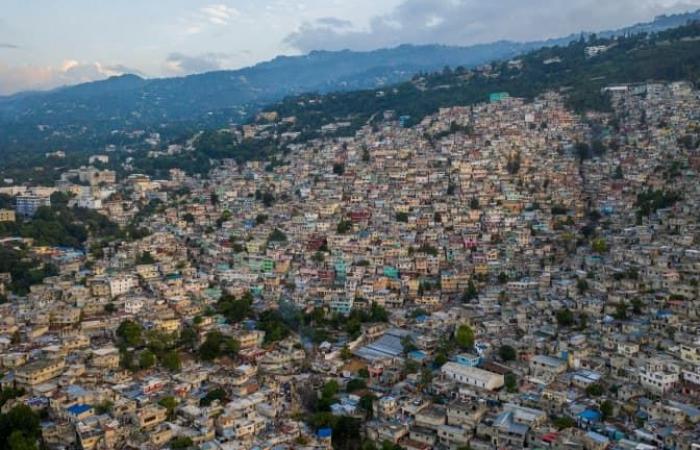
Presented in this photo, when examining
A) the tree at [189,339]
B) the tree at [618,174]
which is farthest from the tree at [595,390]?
the tree at [618,174]

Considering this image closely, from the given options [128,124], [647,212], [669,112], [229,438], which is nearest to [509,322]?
[229,438]

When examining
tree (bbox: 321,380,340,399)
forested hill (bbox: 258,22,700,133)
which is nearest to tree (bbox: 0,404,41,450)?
tree (bbox: 321,380,340,399)

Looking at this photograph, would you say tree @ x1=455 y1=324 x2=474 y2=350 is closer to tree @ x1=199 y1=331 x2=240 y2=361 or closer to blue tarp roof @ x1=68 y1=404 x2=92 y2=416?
tree @ x1=199 y1=331 x2=240 y2=361

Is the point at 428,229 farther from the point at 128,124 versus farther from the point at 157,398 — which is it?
the point at 128,124

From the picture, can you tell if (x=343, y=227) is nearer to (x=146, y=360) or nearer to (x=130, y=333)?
(x=130, y=333)

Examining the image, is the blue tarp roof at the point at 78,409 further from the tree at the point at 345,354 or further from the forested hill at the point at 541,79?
the forested hill at the point at 541,79

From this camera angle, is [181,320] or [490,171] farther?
[490,171]

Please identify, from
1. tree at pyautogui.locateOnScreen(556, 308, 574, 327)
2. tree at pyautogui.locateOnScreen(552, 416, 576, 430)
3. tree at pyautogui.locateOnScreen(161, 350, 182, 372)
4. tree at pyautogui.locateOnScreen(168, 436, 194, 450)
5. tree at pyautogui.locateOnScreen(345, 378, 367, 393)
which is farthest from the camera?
tree at pyautogui.locateOnScreen(556, 308, 574, 327)
